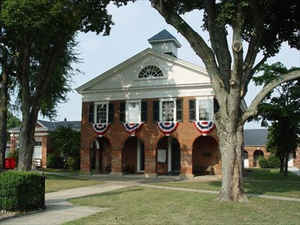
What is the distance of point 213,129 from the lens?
2680cm

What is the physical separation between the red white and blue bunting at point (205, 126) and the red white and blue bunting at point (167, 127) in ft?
5.67

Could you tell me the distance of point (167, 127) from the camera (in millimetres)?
28031

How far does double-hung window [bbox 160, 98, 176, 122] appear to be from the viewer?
28203 mm

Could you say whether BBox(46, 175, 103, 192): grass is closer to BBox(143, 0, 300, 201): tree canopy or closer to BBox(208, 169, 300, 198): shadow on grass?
BBox(208, 169, 300, 198): shadow on grass

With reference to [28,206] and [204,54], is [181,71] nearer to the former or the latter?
[204,54]

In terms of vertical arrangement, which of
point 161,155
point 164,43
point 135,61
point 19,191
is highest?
point 164,43

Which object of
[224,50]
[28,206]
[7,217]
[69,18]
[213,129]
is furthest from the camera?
[213,129]

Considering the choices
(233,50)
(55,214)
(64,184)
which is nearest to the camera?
(55,214)

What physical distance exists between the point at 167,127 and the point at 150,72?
4.76 metres

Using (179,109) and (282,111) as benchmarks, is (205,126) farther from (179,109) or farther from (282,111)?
(282,111)

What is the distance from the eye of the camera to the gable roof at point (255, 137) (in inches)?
2181

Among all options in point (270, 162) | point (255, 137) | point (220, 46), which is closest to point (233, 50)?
point (220, 46)

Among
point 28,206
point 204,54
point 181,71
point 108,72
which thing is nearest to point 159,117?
point 181,71

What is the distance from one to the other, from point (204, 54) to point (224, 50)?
2.51 feet
